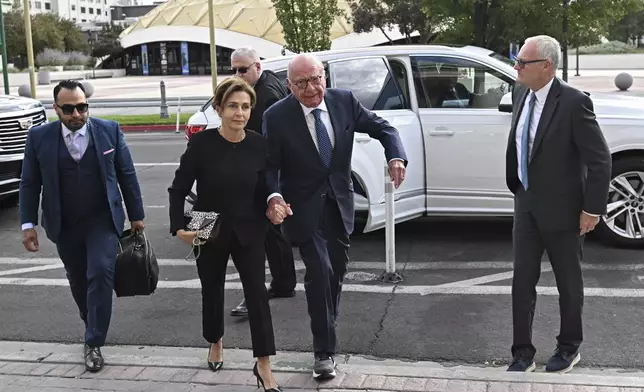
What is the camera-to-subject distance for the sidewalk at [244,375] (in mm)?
3711

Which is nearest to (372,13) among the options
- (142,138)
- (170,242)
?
(142,138)

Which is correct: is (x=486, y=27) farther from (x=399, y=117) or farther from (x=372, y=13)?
(x=372, y=13)

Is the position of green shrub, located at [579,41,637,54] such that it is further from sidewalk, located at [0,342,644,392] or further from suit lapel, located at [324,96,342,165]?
sidewalk, located at [0,342,644,392]

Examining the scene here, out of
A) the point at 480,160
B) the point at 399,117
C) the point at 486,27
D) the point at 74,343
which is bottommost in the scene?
the point at 74,343

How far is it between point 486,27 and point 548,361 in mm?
12172

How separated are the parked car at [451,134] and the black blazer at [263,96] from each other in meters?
1.29

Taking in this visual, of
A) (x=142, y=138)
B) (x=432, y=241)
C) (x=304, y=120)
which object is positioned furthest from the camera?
(x=142, y=138)

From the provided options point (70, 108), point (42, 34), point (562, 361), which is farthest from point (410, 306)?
point (42, 34)

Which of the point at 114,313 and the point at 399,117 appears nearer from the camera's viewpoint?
the point at 114,313

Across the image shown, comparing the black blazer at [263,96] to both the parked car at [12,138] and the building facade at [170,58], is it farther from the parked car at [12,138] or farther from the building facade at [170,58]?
the building facade at [170,58]

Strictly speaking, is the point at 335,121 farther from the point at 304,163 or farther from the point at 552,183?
the point at 552,183

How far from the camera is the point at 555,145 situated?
3938 mm

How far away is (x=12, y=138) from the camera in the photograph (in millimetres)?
8945

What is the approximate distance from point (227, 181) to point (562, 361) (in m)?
2.13
